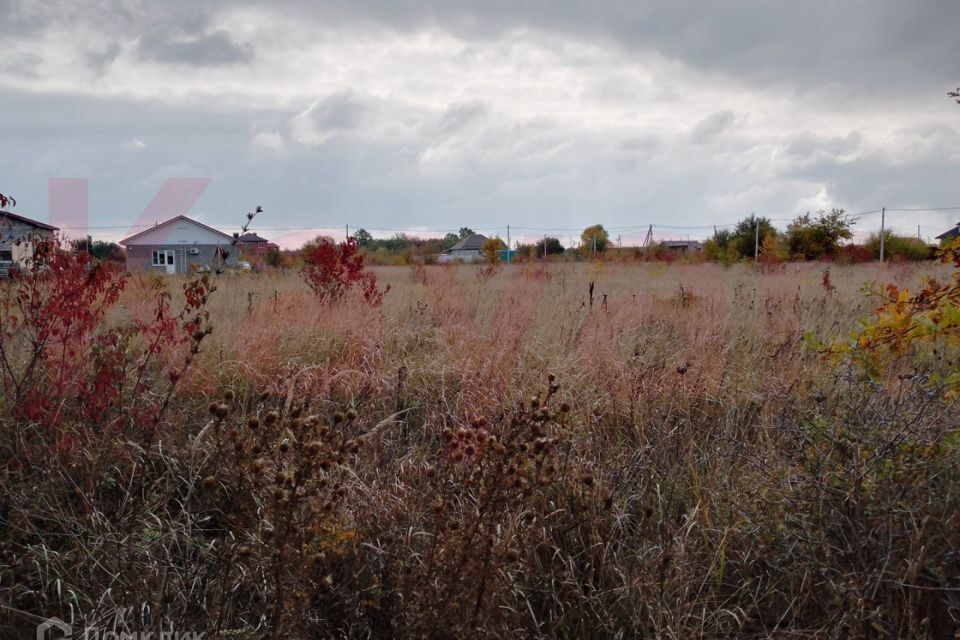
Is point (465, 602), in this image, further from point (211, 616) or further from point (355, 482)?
point (355, 482)

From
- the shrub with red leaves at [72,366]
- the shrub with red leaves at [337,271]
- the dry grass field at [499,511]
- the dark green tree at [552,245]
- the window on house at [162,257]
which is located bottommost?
the dry grass field at [499,511]

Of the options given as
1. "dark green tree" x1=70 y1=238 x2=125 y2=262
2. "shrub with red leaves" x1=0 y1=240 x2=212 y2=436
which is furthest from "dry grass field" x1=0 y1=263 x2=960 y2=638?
"dark green tree" x1=70 y1=238 x2=125 y2=262

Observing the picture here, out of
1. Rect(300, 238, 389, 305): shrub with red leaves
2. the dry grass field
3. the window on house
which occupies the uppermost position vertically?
the window on house

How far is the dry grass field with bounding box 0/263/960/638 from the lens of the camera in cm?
168

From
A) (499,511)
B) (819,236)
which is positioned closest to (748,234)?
(819,236)

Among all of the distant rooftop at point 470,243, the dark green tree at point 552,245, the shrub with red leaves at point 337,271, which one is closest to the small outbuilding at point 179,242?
the dark green tree at point 552,245

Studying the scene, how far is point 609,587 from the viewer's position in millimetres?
2164

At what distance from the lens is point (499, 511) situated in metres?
1.88

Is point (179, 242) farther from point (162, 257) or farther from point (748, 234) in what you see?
point (748, 234)

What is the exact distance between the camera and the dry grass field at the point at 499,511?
5.51 ft

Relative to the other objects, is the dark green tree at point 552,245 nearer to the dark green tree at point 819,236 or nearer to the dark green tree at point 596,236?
the dark green tree at point 596,236

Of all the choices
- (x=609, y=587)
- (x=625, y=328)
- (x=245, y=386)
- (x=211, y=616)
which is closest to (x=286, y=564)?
(x=211, y=616)

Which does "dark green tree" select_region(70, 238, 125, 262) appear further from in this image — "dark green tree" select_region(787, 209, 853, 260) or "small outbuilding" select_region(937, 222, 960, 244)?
"dark green tree" select_region(787, 209, 853, 260)

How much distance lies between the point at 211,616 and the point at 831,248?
32.4 m
